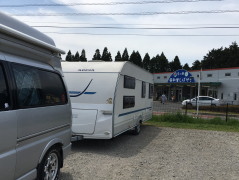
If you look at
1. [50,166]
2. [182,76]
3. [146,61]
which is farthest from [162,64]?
Answer: [50,166]

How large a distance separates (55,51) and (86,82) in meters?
3.16

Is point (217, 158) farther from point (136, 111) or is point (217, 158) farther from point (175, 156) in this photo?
point (136, 111)

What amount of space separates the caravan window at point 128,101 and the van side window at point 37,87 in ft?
12.3

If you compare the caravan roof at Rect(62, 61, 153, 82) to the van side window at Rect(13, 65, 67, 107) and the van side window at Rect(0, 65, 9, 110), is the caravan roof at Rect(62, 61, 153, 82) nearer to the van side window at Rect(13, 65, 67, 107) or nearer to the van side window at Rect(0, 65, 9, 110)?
the van side window at Rect(13, 65, 67, 107)

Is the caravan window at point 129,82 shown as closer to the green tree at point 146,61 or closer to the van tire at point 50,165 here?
the van tire at point 50,165

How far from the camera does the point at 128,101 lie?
28.7ft

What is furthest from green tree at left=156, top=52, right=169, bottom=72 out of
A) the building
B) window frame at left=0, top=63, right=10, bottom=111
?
window frame at left=0, top=63, right=10, bottom=111

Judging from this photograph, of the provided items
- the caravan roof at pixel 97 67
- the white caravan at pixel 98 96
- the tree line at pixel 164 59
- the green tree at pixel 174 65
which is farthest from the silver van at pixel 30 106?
the green tree at pixel 174 65

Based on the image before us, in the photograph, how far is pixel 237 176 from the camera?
5.70m

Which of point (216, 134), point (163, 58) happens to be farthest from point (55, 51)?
point (163, 58)

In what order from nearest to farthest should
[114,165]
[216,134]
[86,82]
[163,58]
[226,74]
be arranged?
1. [114,165]
2. [86,82]
3. [216,134]
4. [226,74]
5. [163,58]

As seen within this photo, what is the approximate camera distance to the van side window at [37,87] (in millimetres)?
3414

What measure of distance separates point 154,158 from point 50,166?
3.37 metres

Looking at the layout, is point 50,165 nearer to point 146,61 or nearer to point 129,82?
point 129,82
